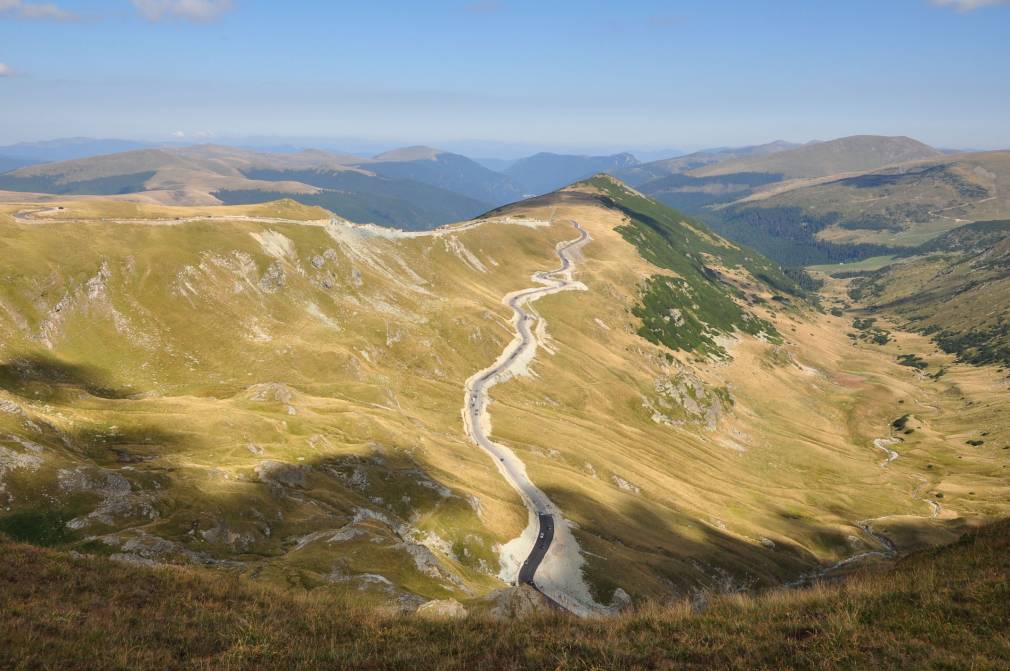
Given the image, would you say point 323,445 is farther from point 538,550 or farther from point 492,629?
point 492,629

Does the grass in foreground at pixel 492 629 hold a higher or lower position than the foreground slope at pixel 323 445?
higher

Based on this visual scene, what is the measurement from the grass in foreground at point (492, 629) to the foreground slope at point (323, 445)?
52.1 feet

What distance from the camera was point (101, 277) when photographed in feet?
443

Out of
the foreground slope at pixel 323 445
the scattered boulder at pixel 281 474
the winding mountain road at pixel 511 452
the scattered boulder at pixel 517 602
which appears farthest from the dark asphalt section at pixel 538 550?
the scattered boulder at pixel 517 602

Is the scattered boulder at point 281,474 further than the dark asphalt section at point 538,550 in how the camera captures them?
No

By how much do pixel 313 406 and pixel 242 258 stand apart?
3057 inches

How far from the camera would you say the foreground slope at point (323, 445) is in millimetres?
54688

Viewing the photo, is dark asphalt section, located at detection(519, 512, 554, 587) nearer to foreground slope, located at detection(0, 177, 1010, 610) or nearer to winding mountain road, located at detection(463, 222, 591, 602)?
winding mountain road, located at detection(463, 222, 591, 602)

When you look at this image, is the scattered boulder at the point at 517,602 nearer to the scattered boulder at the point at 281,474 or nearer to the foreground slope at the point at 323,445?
the foreground slope at the point at 323,445

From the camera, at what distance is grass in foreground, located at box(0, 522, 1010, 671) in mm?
17031

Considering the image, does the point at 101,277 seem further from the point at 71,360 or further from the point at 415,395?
the point at 415,395

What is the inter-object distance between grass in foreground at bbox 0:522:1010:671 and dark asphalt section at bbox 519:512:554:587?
5643 cm

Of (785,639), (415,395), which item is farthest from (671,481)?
(785,639)

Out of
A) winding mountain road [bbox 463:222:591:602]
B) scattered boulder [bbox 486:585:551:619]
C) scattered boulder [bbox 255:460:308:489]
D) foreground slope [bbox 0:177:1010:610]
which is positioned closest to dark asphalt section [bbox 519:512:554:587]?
winding mountain road [bbox 463:222:591:602]
